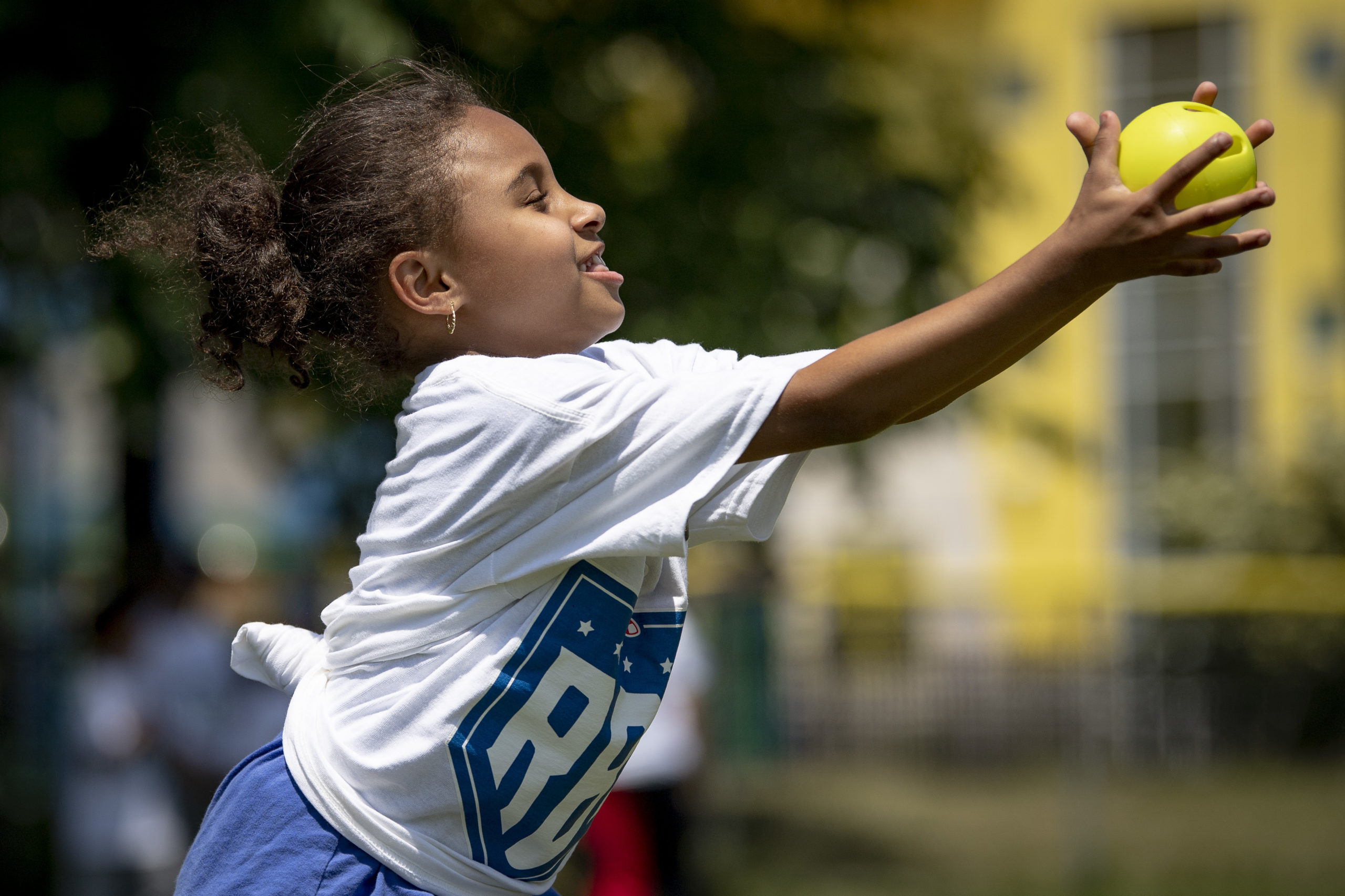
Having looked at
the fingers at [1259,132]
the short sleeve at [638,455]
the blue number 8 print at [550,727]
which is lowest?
the blue number 8 print at [550,727]

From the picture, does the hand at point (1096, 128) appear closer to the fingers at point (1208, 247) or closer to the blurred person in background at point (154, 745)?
the fingers at point (1208, 247)

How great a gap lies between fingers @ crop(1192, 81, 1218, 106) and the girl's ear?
1116 millimetres

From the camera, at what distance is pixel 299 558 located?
1274 cm

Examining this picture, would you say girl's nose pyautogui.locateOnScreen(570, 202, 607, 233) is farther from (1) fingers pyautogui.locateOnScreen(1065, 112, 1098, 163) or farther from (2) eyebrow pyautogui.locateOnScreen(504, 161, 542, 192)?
(1) fingers pyautogui.locateOnScreen(1065, 112, 1098, 163)

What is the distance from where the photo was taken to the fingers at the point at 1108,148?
1704 mm

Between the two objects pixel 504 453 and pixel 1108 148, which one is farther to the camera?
pixel 504 453

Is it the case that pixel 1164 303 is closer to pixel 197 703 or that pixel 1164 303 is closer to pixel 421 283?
pixel 197 703

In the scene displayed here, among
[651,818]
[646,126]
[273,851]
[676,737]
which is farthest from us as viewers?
[646,126]

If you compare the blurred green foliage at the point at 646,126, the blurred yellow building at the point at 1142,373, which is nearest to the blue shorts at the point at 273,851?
the blurred green foliage at the point at 646,126

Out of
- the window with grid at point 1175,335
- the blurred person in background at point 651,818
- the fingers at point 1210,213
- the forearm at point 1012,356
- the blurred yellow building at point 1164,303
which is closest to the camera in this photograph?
the fingers at point 1210,213

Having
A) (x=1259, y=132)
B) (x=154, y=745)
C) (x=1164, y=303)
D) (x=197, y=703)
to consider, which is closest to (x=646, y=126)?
(x=197, y=703)

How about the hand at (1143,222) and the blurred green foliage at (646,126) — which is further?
the blurred green foliage at (646,126)

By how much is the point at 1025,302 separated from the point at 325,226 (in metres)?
1.08

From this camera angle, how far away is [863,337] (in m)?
1.95
